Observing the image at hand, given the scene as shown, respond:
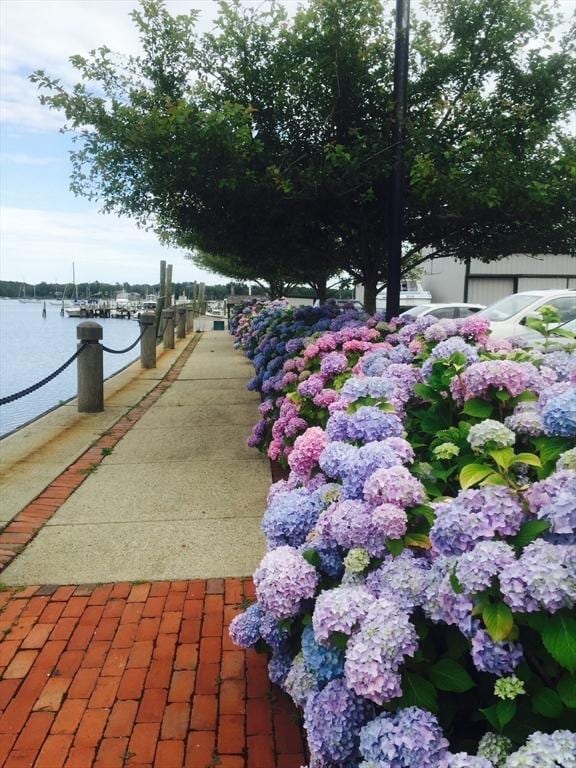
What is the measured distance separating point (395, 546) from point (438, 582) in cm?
23

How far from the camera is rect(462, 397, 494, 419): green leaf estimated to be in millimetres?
2326

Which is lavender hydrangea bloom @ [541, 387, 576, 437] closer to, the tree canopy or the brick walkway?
the brick walkway

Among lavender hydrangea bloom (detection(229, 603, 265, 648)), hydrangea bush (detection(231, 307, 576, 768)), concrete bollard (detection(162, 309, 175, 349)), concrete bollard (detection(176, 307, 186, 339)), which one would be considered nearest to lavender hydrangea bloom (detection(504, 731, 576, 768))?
hydrangea bush (detection(231, 307, 576, 768))

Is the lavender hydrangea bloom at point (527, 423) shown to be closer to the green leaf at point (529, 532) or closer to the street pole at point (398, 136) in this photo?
the green leaf at point (529, 532)

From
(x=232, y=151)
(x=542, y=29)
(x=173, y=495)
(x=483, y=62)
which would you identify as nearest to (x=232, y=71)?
(x=232, y=151)

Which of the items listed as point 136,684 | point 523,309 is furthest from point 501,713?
point 523,309

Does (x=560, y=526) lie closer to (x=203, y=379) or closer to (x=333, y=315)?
(x=333, y=315)

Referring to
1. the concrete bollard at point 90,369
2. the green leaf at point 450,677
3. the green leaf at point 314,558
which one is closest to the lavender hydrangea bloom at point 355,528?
the green leaf at point 314,558

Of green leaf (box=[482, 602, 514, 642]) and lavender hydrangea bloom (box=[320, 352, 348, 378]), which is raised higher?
lavender hydrangea bloom (box=[320, 352, 348, 378])

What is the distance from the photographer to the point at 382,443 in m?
2.17

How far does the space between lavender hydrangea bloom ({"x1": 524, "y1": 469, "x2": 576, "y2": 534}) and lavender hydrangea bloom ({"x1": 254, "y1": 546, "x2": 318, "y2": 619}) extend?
2.41 feet

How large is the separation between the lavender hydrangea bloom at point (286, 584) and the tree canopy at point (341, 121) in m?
4.40

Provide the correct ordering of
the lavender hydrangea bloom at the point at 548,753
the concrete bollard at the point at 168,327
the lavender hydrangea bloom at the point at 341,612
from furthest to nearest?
the concrete bollard at the point at 168,327 → the lavender hydrangea bloom at the point at 341,612 → the lavender hydrangea bloom at the point at 548,753

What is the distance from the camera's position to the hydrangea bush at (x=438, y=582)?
151cm
